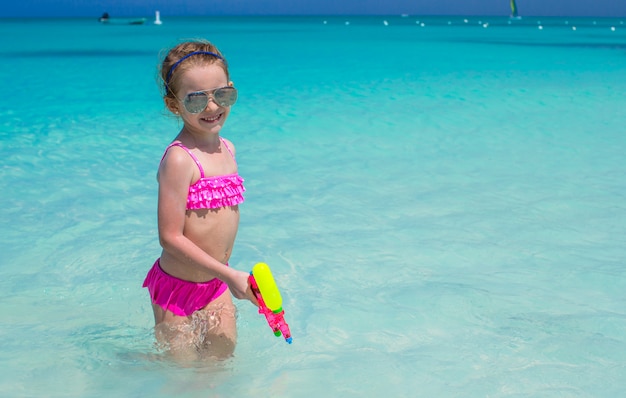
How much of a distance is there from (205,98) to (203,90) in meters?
0.03

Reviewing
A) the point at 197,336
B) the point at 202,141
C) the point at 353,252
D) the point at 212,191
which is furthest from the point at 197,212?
the point at 353,252

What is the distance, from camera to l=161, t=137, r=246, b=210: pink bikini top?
8.10ft

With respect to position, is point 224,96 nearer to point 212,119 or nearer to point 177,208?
point 212,119

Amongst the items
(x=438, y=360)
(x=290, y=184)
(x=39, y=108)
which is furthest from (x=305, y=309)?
(x=39, y=108)

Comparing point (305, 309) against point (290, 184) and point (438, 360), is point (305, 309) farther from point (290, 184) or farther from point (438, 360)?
point (290, 184)

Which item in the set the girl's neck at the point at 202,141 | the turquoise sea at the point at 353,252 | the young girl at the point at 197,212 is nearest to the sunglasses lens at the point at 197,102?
the young girl at the point at 197,212

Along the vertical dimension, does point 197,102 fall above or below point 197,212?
above

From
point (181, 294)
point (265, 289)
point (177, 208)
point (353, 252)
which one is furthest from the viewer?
point (353, 252)

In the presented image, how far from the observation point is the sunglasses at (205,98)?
2.41m

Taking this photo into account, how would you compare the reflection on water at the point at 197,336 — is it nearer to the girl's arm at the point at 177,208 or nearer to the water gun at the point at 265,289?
the girl's arm at the point at 177,208

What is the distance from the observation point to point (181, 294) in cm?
262

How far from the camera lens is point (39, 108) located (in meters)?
10.4

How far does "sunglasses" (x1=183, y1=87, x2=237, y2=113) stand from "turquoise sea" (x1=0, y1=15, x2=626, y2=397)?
1.11 ft

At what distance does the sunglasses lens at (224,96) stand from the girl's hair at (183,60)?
0.09 meters
